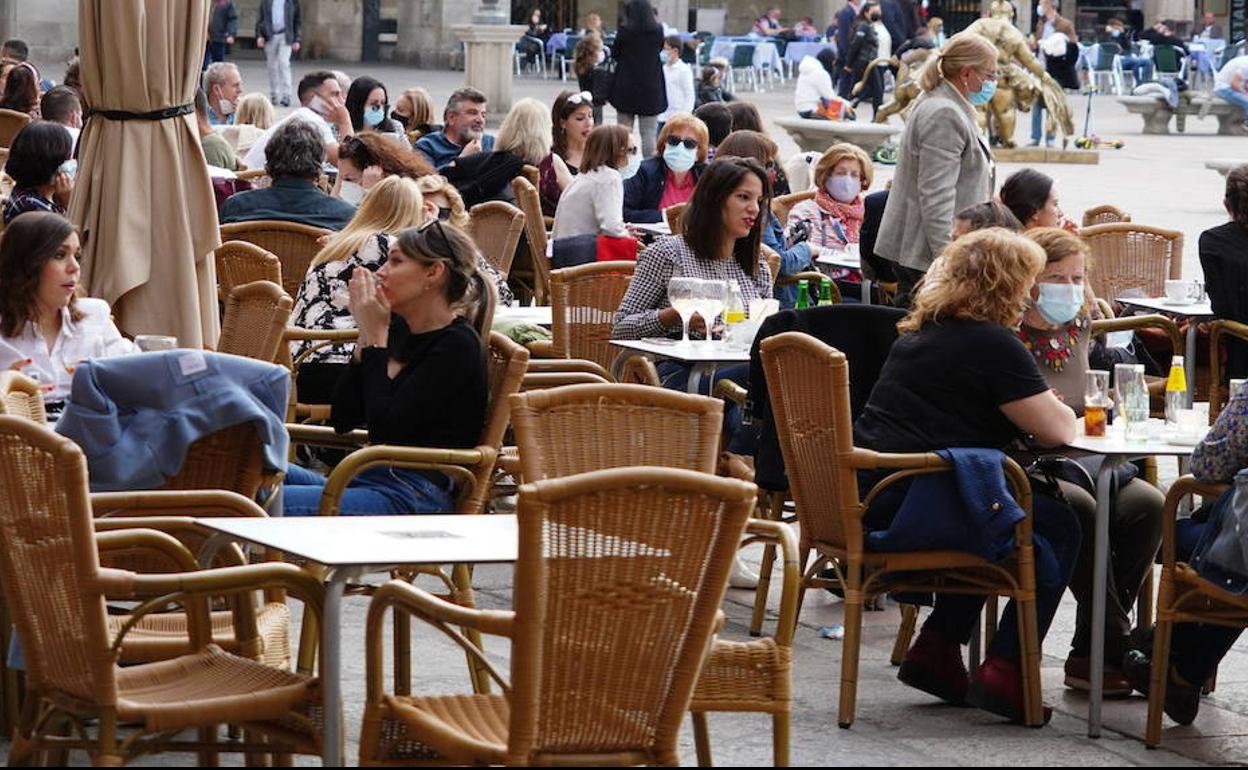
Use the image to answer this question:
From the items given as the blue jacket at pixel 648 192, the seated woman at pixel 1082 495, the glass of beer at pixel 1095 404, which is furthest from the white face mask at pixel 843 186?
the glass of beer at pixel 1095 404

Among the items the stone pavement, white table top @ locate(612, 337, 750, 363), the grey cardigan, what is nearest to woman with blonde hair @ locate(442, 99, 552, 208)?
the grey cardigan

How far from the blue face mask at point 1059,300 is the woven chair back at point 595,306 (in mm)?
2195

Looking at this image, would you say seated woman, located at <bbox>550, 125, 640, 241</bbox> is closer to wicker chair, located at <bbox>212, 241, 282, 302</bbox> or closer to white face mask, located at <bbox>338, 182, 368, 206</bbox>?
white face mask, located at <bbox>338, 182, 368, 206</bbox>

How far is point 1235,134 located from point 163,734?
34.0 metres

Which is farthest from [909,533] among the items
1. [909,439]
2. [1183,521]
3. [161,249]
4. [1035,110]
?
[1035,110]

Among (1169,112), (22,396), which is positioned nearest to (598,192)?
(22,396)

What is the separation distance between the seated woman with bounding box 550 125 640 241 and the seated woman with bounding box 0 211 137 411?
478cm

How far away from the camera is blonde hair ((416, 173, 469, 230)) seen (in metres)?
9.26

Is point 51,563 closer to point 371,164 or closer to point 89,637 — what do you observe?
point 89,637

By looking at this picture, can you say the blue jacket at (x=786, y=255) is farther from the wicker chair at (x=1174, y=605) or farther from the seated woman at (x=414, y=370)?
the wicker chair at (x=1174, y=605)

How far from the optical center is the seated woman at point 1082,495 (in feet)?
21.1

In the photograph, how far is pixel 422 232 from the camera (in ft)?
20.6

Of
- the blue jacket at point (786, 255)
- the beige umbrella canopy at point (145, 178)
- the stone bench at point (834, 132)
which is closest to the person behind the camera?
the beige umbrella canopy at point (145, 178)

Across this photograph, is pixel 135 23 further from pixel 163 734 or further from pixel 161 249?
pixel 163 734
